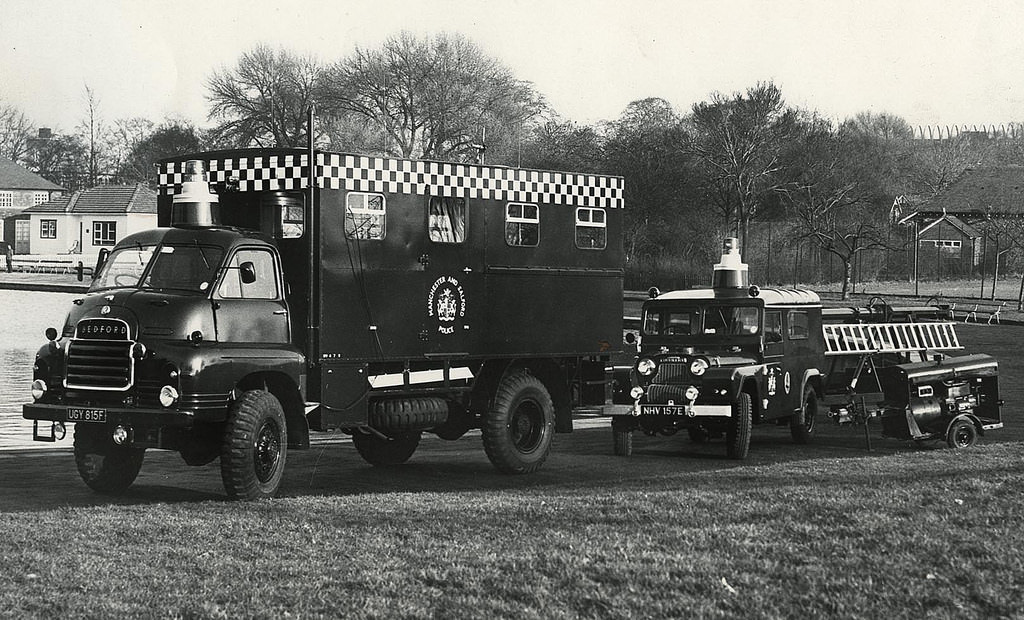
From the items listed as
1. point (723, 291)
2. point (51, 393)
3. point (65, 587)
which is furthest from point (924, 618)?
point (723, 291)

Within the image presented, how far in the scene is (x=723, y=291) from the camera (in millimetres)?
16953

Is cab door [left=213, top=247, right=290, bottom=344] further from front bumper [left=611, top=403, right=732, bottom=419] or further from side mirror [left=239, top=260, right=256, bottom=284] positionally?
front bumper [left=611, top=403, right=732, bottom=419]

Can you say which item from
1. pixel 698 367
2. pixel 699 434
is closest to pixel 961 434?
pixel 699 434

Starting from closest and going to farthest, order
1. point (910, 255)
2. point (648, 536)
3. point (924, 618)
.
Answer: point (924, 618) → point (648, 536) → point (910, 255)

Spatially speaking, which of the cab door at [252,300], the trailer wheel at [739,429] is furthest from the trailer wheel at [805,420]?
the cab door at [252,300]

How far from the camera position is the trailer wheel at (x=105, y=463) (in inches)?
466

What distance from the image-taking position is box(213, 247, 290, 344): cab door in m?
11.4

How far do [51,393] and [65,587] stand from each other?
4373 millimetres

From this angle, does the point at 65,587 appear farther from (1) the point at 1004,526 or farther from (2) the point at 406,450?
(2) the point at 406,450

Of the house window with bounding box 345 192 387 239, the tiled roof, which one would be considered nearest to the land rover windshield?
the house window with bounding box 345 192 387 239

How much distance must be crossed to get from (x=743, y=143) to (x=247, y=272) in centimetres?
5622

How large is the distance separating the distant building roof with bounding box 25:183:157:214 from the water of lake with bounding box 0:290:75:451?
27.8m

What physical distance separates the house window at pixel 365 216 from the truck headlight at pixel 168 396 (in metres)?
2.55

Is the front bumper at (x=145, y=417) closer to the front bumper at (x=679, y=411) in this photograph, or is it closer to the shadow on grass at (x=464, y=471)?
the shadow on grass at (x=464, y=471)
